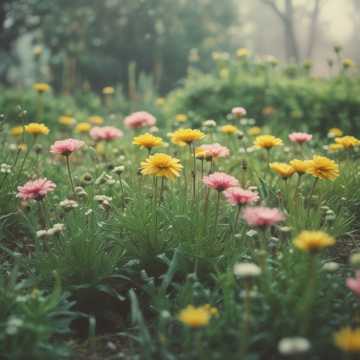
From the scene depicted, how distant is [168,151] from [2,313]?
2.07 metres

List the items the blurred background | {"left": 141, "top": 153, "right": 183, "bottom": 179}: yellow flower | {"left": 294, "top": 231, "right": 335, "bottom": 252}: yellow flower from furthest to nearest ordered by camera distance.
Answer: the blurred background, {"left": 141, "top": 153, "right": 183, "bottom": 179}: yellow flower, {"left": 294, "top": 231, "right": 335, "bottom": 252}: yellow flower

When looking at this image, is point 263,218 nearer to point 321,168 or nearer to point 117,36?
point 321,168

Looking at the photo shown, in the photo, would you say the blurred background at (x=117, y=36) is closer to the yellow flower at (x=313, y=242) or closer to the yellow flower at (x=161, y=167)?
the yellow flower at (x=161, y=167)

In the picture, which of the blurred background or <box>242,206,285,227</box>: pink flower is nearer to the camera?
<box>242,206,285,227</box>: pink flower

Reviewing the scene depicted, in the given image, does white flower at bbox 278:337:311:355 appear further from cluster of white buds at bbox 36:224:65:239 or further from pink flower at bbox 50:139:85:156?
pink flower at bbox 50:139:85:156

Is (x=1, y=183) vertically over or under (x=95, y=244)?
over

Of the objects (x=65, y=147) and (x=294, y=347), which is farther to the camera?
(x=65, y=147)

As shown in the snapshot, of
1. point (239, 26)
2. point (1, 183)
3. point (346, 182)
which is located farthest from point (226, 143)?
point (239, 26)

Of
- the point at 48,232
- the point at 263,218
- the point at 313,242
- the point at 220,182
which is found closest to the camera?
the point at 313,242

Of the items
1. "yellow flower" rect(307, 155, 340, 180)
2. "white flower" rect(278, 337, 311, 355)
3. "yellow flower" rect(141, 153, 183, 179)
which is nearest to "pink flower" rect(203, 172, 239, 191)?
"yellow flower" rect(141, 153, 183, 179)

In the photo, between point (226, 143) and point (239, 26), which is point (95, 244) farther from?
point (239, 26)

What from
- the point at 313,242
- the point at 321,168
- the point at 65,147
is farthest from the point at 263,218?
the point at 65,147

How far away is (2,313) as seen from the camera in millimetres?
1805

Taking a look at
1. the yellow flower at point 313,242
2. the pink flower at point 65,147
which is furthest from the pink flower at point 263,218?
the pink flower at point 65,147
